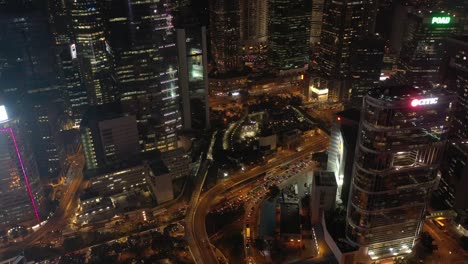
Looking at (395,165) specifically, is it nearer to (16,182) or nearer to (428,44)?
(16,182)

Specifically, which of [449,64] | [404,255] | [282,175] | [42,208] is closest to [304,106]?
[282,175]

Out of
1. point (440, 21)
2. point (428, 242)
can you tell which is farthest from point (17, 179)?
point (440, 21)

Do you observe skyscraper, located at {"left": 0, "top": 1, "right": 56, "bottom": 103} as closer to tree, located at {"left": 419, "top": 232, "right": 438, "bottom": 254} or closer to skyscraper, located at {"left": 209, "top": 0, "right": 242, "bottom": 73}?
skyscraper, located at {"left": 209, "top": 0, "right": 242, "bottom": 73}

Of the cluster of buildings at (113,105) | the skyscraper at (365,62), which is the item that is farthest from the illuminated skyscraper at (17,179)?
the skyscraper at (365,62)

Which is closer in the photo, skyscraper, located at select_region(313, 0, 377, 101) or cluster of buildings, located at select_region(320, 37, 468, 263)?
cluster of buildings, located at select_region(320, 37, 468, 263)

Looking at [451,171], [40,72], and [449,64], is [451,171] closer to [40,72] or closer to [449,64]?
[449,64]

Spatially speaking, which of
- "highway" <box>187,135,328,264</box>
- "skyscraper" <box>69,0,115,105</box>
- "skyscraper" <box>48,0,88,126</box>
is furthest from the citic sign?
"skyscraper" <box>48,0,88,126</box>
